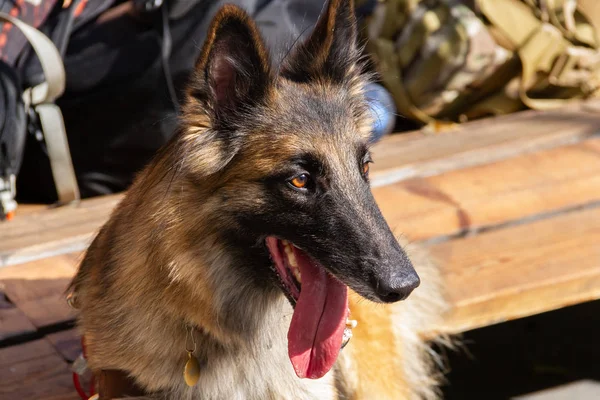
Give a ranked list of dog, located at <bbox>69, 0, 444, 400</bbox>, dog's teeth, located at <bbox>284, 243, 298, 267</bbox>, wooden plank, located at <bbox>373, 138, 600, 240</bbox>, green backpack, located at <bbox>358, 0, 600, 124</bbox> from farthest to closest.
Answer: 1. green backpack, located at <bbox>358, 0, 600, 124</bbox>
2. wooden plank, located at <bbox>373, 138, 600, 240</bbox>
3. dog's teeth, located at <bbox>284, 243, 298, 267</bbox>
4. dog, located at <bbox>69, 0, 444, 400</bbox>

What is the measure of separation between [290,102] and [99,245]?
79cm

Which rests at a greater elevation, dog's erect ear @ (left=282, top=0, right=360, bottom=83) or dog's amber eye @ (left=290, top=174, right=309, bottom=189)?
dog's erect ear @ (left=282, top=0, right=360, bottom=83)

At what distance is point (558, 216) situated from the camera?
377cm

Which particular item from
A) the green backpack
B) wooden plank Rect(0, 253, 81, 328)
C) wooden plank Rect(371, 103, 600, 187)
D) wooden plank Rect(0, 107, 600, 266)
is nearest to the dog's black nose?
wooden plank Rect(0, 253, 81, 328)

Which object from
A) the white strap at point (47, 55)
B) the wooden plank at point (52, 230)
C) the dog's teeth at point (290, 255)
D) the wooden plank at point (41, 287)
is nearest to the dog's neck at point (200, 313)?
the dog's teeth at point (290, 255)

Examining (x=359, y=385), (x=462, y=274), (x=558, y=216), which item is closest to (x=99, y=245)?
(x=359, y=385)

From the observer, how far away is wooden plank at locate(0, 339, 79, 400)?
2727 millimetres

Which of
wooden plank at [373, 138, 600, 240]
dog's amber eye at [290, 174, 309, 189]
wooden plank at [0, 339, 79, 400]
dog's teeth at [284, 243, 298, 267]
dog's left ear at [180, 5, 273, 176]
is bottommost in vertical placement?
wooden plank at [373, 138, 600, 240]

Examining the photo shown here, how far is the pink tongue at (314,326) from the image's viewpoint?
2.38m

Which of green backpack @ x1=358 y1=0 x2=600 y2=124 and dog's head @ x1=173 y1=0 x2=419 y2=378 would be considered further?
green backpack @ x1=358 y1=0 x2=600 y2=124

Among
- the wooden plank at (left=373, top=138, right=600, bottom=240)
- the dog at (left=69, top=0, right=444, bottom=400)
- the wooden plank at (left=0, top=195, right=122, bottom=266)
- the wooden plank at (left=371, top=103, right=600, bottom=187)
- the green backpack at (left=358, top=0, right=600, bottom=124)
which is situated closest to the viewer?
the dog at (left=69, top=0, right=444, bottom=400)

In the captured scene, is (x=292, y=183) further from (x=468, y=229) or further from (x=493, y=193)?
(x=493, y=193)

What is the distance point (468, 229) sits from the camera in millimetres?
3723

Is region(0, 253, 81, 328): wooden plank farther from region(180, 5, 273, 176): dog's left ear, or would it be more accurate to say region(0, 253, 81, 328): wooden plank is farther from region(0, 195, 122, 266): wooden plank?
region(180, 5, 273, 176): dog's left ear
